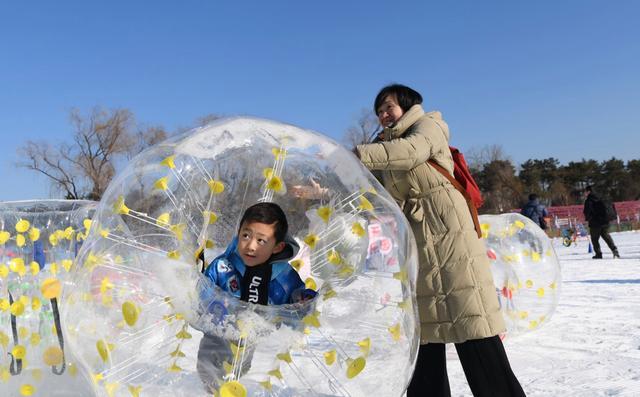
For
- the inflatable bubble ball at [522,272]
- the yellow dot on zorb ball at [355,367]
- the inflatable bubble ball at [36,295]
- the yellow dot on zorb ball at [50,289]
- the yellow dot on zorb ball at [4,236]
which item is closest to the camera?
the yellow dot on zorb ball at [355,367]

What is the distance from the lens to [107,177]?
1399 inches

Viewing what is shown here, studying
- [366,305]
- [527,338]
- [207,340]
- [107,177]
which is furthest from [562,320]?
[107,177]

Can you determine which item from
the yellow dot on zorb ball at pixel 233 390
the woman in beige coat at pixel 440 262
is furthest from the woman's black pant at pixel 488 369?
the yellow dot on zorb ball at pixel 233 390

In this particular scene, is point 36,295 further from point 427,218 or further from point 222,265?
point 427,218

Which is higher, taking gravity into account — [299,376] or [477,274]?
[477,274]

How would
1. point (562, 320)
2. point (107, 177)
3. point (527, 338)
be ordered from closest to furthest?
point (527, 338) < point (562, 320) < point (107, 177)

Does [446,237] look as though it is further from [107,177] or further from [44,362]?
[107,177]

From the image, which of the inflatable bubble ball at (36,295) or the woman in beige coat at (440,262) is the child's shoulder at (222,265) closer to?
the woman in beige coat at (440,262)

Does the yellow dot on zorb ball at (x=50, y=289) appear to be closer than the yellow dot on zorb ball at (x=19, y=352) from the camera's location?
Yes

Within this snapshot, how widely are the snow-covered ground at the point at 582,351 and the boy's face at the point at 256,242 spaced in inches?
57.0

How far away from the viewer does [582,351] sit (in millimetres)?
3869

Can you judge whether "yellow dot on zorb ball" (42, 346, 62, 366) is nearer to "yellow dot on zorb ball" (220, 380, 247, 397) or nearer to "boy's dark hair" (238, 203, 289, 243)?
"boy's dark hair" (238, 203, 289, 243)

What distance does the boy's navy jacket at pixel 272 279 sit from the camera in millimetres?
2318

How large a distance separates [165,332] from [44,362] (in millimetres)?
1547
